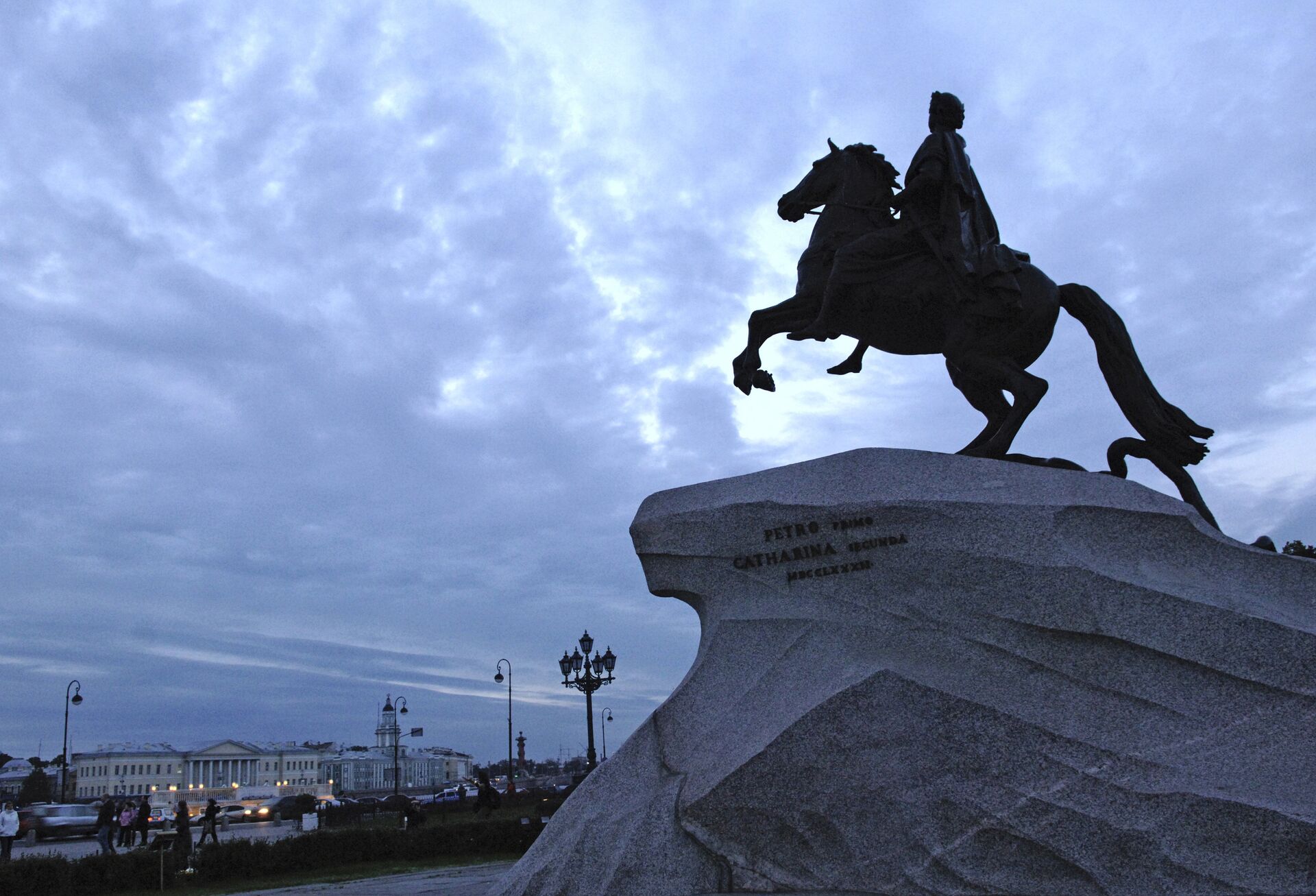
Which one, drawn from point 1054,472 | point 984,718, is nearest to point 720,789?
point 984,718

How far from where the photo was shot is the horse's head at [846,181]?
27.4 ft

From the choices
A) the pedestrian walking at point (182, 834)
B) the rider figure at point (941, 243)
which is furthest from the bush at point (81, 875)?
the rider figure at point (941, 243)

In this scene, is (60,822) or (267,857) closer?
(267,857)

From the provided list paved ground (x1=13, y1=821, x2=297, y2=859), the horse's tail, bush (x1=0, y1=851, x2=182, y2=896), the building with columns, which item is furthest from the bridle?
the building with columns

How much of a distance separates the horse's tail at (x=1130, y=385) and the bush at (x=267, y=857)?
9.41 meters

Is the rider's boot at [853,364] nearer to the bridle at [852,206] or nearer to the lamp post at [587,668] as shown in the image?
the bridle at [852,206]

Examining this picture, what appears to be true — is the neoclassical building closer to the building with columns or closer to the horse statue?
the building with columns

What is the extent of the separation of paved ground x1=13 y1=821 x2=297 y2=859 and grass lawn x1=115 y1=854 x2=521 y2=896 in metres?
7.27

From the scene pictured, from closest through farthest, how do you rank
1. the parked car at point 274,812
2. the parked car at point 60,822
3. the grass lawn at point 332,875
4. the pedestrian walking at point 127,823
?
the grass lawn at point 332,875 → the pedestrian walking at point 127,823 → the parked car at point 60,822 → the parked car at point 274,812

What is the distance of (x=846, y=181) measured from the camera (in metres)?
8.40

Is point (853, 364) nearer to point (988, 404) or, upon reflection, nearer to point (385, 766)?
point (988, 404)

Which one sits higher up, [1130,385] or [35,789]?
[1130,385]

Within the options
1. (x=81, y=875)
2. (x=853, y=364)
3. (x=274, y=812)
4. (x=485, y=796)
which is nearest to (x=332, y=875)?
(x=81, y=875)

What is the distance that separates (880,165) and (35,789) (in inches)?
3736
